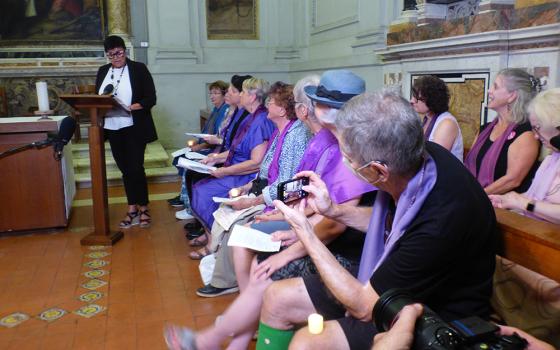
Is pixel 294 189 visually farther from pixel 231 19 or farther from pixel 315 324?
pixel 231 19

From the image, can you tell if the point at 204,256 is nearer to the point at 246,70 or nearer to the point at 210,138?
the point at 210,138

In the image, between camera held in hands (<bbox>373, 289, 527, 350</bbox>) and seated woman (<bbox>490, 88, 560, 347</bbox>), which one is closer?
camera held in hands (<bbox>373, 289, 527, 350</bbox>)

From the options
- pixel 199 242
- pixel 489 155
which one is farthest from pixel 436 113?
pixel 199 242

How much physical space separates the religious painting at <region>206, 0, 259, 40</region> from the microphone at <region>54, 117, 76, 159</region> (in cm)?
426

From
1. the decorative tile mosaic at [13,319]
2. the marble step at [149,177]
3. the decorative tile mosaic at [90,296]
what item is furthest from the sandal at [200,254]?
the marble step at [149,177]

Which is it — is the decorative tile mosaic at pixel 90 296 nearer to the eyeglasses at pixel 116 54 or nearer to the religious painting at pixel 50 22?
the eyeglasses at pixel 116 54

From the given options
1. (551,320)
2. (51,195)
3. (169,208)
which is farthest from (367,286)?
(169,208)

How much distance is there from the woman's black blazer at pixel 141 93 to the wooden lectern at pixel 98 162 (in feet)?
1.13

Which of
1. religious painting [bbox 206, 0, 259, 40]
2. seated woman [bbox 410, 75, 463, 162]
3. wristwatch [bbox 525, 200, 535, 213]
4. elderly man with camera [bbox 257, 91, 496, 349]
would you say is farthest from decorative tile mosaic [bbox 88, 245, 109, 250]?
religious painting [bbox 206, 0, 259, 40]

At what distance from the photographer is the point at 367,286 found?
152cm

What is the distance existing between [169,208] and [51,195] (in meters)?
1.17

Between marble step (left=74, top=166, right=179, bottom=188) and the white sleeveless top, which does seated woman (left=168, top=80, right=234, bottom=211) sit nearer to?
marble step (left=74, top=166, right=179, bottom=188)

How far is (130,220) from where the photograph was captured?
4.50m

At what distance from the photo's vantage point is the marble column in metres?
7.55
